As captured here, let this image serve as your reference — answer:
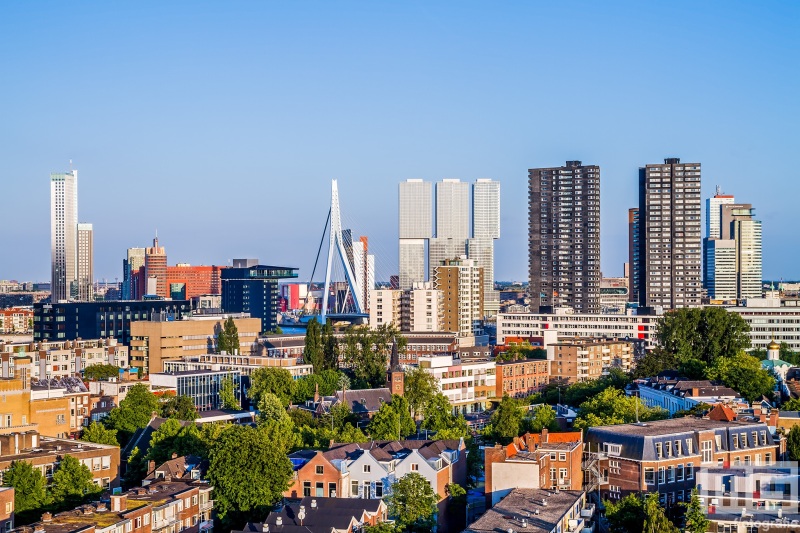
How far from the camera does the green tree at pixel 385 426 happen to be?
1758 inches

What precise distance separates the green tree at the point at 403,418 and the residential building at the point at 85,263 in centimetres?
14035

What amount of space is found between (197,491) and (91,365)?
3833 centimetres

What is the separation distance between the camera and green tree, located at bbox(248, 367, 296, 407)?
57281 mm

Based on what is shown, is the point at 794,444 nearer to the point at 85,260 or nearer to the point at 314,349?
the point at 314,349

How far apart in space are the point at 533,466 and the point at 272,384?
1009 inches

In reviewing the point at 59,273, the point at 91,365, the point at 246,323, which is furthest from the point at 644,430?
the point at 59,273

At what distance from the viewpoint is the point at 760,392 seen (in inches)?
2052

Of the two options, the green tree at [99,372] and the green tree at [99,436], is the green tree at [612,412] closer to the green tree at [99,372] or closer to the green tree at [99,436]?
the green tree at [99,436]

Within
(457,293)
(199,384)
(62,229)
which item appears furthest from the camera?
(62,229)

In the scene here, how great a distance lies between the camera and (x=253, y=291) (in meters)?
136

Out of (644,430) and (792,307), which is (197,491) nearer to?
(644,430)

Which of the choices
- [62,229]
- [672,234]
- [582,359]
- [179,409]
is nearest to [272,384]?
[179,409]

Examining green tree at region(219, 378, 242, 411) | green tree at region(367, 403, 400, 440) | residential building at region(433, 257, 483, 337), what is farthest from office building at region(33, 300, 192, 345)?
green tree at region(367, 403, 400, 440)

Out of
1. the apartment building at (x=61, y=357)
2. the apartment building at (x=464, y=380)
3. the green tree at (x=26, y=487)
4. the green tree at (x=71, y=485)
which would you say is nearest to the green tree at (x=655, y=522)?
the green tree at (x=71, y=485)
